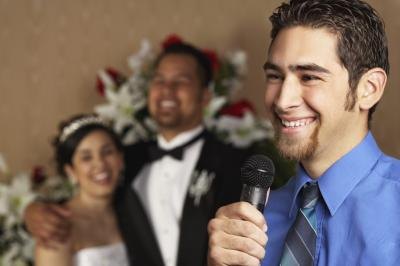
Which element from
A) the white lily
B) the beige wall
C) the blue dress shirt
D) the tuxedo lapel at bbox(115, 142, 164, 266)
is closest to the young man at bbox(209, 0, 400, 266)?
the blue dress shirt

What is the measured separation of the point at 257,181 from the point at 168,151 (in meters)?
1.82

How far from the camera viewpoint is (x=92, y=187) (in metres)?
3.03

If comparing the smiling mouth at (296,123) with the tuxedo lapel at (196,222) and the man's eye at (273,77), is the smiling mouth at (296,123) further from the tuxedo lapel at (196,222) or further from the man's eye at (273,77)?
the tuxedo lapel at (196,222)

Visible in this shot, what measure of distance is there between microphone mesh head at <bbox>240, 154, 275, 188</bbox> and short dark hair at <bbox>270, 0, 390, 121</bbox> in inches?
8.7

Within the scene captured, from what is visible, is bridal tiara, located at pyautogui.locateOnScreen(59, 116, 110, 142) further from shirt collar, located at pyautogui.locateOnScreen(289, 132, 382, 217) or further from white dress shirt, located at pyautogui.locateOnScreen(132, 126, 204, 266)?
shirt collar, located at pyautogui.locateOnScreen(289, 132, 382, 217)

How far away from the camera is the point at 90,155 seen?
9.95 ft

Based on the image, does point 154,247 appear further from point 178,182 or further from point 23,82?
point 23,82

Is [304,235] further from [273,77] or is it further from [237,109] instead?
[237,109]

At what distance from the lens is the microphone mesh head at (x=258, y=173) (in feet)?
4.22

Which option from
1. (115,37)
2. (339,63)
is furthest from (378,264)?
(115,37)

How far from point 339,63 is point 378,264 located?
16.3 inches

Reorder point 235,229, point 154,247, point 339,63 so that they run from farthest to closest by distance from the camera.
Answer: point 154,247 → point 339,63 → point 235,229

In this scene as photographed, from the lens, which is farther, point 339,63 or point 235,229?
point 339,63

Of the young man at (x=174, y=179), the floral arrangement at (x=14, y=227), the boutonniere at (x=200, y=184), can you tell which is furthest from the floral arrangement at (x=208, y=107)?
the floral arrangement at (x=14, y=227)
